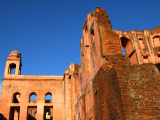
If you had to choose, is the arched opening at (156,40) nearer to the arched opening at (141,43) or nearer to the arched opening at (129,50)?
the arched opening at (141,43)

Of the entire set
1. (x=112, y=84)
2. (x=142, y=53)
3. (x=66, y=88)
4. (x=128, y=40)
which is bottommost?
(x=112, y=84)

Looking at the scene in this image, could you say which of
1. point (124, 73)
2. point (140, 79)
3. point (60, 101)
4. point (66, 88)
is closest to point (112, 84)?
point (124, 73)

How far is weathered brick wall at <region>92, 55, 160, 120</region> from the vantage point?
446 centimetres

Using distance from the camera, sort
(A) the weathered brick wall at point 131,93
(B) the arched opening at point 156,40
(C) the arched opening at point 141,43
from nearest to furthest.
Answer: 1. (A) the weathered brick wall at point 131,93
2. (C) the arched opening at point 141,43
3. (B) the arched opening at point 156,40

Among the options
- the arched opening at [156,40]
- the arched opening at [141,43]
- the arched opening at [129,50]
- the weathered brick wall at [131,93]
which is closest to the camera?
the weathered brick wall at [131,93]

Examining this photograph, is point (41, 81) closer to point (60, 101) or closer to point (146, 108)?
point (60, 101)

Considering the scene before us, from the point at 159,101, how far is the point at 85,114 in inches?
194

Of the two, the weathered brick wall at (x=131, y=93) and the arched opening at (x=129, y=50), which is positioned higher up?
the arched opening at (x=129, y=50)

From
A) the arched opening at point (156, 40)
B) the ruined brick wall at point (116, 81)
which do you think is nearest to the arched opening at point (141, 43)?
the arched opening at point (156, 40)

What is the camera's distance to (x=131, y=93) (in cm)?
467

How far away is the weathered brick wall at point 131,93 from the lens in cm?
446

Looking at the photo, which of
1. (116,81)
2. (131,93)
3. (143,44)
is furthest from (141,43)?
(131,93)

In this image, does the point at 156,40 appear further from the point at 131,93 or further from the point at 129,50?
the point at 131,93

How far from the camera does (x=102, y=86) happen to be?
5836mm
